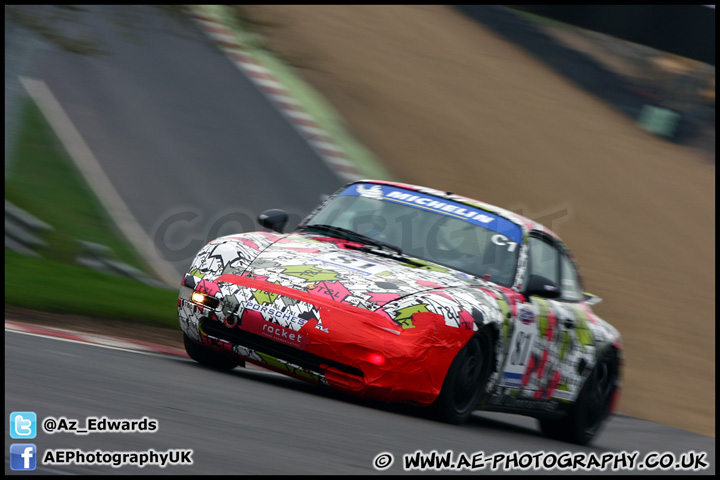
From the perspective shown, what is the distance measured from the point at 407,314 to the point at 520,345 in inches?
41.6

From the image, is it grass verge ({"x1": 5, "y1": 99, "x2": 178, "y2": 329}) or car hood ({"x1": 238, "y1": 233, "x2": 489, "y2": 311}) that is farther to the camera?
grass verge ({"x1": 5, "y1": 99, "x2": 178, "y2": 329})

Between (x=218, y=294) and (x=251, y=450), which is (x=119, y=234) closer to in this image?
(x=218, y=294)

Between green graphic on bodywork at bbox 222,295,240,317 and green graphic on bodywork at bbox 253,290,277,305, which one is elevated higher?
green graphic on bodywork at bbox 253,290,277,305

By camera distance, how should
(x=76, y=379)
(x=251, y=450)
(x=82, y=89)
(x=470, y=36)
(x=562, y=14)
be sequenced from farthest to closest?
(x=470, y=36), (x=562, y=14), (x=82, y=89), (x=76, y=379), (x=251, y=450)

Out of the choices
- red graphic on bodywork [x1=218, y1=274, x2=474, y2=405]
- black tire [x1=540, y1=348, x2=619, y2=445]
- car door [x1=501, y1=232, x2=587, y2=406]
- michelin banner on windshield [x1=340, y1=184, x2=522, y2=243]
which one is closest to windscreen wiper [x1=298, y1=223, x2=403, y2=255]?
michelin banner on windshield [x1=340, y1=184, x2=522, y2=243]

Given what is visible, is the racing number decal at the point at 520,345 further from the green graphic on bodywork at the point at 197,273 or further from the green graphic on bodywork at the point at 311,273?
the green graphic on bodywork at the point at 197,273

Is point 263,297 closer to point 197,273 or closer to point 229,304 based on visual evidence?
point 229,304

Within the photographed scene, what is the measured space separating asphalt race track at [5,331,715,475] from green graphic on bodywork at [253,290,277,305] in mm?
498

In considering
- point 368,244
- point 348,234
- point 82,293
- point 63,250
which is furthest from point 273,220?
point 63,250

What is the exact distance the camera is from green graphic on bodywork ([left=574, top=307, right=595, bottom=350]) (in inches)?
315

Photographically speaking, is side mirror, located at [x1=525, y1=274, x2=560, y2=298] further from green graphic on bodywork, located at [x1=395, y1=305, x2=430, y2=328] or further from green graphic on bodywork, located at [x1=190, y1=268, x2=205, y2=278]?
green graphic on bodywork, located at [x1=190, y1=268, x2=205, y2=278]

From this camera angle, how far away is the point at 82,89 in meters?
17.4

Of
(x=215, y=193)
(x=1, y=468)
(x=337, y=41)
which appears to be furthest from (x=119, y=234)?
(x=337, y=41)

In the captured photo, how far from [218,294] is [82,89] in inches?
456
